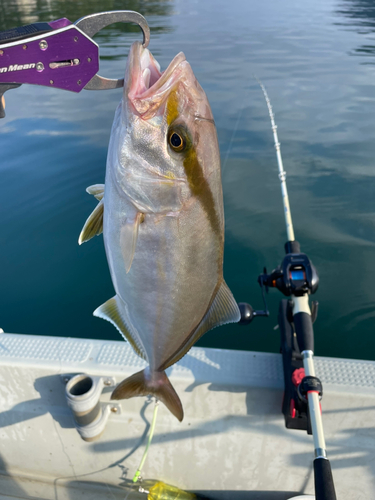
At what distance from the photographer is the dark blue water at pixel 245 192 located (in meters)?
4.28

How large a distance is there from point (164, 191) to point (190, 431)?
202 centimetres

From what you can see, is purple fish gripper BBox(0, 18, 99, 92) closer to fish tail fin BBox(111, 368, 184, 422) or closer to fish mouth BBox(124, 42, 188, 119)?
fish mouth BBox(124, 42, 188, 119)

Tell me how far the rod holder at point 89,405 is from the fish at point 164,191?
137 centimetres

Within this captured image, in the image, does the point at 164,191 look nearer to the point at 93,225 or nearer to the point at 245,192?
the point at 93,225

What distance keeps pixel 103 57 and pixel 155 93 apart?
1549cm

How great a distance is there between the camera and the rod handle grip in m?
1.60

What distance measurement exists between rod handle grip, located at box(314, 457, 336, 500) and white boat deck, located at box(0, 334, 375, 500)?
0.65m

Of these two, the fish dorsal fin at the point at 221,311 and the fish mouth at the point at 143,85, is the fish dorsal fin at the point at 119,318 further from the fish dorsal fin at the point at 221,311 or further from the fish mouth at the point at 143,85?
the fish mouth at the point at 143,85

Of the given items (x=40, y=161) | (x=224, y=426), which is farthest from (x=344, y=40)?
(x=224, y=426)

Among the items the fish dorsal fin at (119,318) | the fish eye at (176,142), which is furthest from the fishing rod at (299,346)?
the fish eye at (176,142)

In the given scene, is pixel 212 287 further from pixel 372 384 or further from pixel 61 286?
pixel 61 286

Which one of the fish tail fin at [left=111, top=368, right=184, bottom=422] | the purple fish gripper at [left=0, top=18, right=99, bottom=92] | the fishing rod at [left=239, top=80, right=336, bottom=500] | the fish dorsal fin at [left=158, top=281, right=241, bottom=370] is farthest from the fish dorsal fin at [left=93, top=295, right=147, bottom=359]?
the fishing rod at [left=239, top=80, right=336, bottom=500]

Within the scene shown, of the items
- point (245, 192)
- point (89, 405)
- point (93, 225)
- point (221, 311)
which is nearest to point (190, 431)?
point (89, 405)

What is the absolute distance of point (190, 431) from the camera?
2633 millimetres
